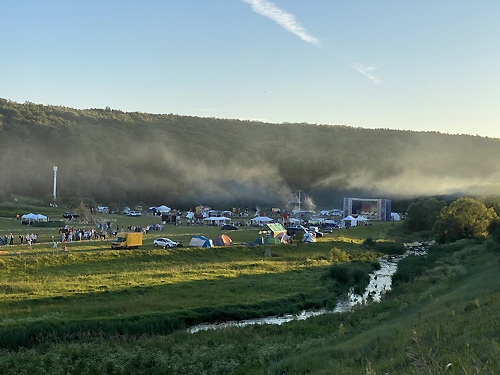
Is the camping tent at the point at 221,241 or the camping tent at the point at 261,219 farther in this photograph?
the camping tent at the point at 261,219

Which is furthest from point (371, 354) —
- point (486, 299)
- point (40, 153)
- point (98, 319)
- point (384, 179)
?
point (384, 179)

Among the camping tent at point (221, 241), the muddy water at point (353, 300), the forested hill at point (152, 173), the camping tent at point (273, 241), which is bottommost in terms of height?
the muddy water at point (353, 300)

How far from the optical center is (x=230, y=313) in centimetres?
2633

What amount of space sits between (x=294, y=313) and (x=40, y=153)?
149 m

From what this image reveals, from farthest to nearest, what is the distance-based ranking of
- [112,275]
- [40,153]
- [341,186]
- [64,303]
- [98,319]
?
[341,186], [40,153], [112,275], [64,303], [98,319]

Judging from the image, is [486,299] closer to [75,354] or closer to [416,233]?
[75,354]

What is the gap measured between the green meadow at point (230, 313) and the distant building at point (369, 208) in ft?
164

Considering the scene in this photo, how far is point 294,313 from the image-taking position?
27859mm

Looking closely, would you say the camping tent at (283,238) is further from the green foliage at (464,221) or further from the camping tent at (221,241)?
the green foliage at (464,221)

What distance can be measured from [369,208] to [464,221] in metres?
40.8

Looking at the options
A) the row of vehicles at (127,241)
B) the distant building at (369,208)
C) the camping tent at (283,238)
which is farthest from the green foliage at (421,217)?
the row of vehicles at (127,241)

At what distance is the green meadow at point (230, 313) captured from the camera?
12977 mm

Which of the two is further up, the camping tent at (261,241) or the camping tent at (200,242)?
the camping tent at (200,242)

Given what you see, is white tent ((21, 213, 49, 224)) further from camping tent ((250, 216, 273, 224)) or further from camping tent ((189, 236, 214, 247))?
camping tent ((250, 216, 273, 224))
